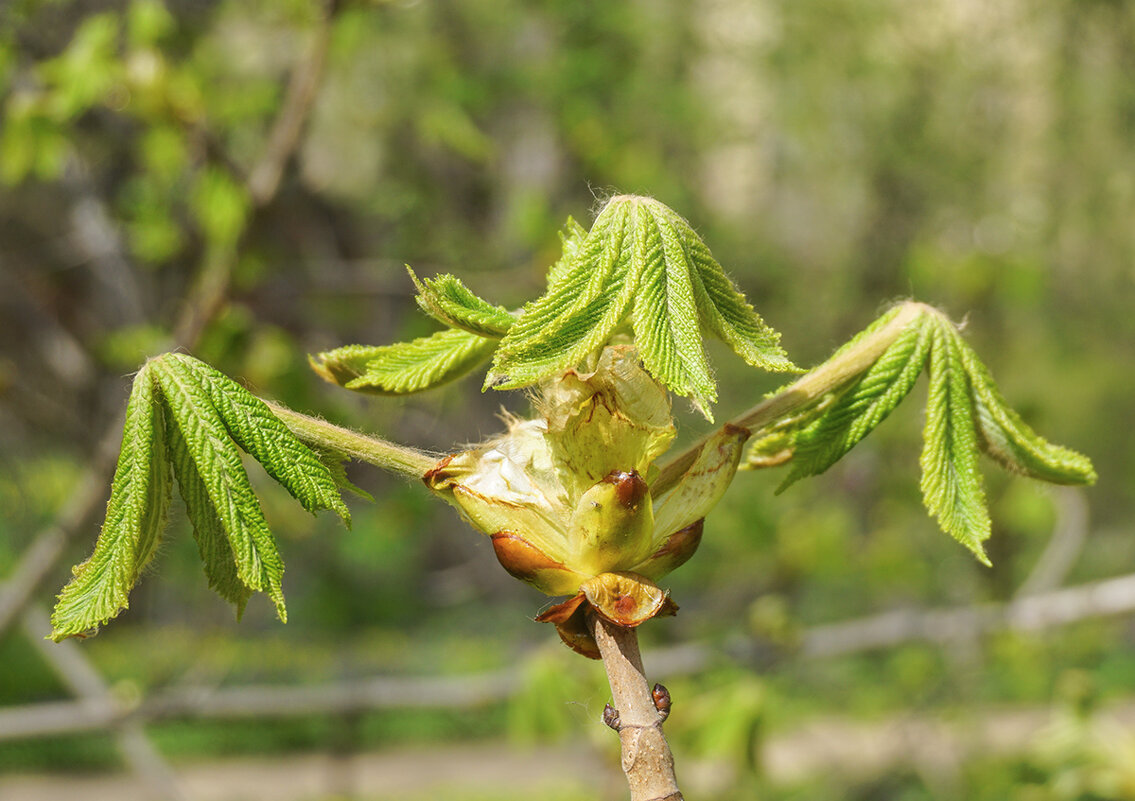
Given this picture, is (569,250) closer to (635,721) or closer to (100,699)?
(635,721)

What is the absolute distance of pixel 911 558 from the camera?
3383 millimetres

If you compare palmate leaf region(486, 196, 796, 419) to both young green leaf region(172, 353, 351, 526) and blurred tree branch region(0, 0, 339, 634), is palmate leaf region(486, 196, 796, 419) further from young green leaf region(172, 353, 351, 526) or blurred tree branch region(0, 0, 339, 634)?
blurred tree branch region(0, 0, 339, 634)

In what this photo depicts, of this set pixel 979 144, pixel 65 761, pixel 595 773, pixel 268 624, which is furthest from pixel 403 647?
pixel 979 144

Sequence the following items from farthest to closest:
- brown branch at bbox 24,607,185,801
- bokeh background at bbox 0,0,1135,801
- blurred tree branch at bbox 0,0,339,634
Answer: bokeh background at bbox 0,0,1135,801
brown branch at bbox 24,607,185,801
blurred tree branch at bbox 0,0,339,634

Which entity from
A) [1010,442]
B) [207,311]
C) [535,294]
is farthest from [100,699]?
[1010,442]

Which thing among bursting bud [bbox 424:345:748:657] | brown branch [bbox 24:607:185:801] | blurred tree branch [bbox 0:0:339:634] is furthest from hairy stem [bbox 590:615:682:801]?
brown branch [bbox 24:607:185:801]

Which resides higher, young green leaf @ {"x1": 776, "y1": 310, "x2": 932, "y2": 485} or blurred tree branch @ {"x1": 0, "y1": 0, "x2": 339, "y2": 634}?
blurred tree branch @ {"x1": 0, "y1": 0, "x2": 339, "y2": 634}

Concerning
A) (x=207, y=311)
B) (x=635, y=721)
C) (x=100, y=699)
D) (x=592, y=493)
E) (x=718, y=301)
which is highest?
(x=207, y=311)

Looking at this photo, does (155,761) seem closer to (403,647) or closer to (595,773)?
(595,773)

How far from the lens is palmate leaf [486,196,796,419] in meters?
0.52

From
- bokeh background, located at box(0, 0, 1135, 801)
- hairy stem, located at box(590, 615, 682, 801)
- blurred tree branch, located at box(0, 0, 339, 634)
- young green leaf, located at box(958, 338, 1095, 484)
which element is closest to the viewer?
hairy stem, located at box(590, 615, 682, 801)

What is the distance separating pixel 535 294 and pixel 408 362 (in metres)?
2.32

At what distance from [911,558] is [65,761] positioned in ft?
24.3

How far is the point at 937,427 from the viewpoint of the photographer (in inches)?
26.3
